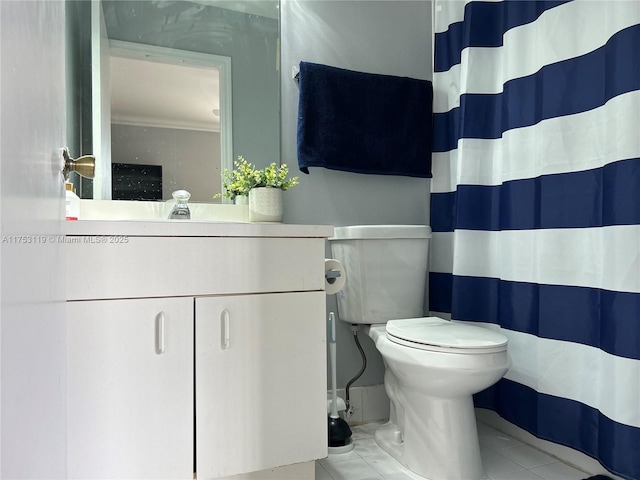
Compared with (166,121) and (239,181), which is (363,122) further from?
(166,121)

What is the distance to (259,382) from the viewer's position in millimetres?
1312

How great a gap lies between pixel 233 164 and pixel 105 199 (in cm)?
51

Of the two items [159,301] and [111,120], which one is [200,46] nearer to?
[111,120]

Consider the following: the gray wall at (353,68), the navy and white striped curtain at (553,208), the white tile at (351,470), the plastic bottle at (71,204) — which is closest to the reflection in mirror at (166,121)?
the plastic bottle at (71,204)

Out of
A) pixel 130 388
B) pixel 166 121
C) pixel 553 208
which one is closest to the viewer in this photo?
pixel 130 388

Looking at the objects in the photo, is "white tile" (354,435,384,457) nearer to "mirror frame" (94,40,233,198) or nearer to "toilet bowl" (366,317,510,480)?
"toilet bowl" (366,317,510,480)

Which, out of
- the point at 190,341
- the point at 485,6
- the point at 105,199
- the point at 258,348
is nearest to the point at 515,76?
the point at 485,6

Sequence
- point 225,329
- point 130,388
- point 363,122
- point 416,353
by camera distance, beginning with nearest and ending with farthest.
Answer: point 130,388 → point 225,329 → point 416,353 → point 363,122

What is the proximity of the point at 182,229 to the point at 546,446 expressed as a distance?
158 centimetres

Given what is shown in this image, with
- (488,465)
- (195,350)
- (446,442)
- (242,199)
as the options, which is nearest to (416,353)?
(446,442)

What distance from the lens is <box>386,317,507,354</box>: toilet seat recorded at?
1.37 meters

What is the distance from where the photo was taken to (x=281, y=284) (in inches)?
53.6

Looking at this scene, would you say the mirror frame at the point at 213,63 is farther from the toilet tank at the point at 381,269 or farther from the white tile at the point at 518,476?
the white tile at the point at 518,476

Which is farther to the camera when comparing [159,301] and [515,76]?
[515,76]
